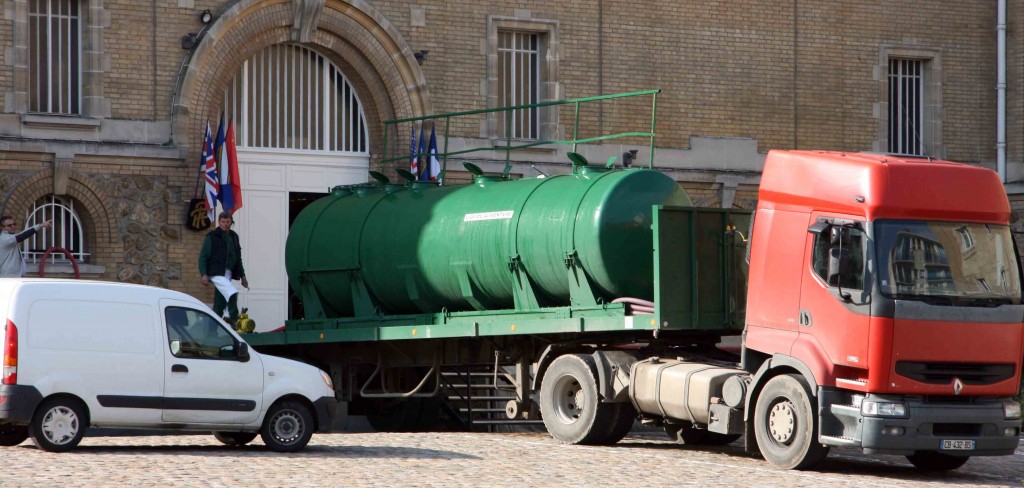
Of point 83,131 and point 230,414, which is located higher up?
point 83,131

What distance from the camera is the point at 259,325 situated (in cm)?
2448

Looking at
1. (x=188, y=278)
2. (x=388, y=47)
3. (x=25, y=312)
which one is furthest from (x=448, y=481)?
(x=388, y=47)

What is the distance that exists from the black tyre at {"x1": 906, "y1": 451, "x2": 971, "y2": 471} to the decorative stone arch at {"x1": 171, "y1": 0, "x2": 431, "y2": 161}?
11944mm

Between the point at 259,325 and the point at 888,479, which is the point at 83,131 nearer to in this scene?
the point at 259,325

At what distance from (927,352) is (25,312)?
7.67 m

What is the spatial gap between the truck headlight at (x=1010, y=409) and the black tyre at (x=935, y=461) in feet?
2.97

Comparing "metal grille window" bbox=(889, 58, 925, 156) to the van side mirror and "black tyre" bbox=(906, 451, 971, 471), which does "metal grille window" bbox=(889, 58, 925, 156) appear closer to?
"black tyre" bbox=(906, 451, 971, 471)

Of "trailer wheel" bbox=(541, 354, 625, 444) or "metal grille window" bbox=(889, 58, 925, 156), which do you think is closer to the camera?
"trailer wheel" bbox=(541, 354, 625, 444)

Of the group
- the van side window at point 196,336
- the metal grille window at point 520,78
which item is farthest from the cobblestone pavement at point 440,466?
the metal grille window at point 520,78

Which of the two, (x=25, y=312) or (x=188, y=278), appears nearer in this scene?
(x=25, y=312)

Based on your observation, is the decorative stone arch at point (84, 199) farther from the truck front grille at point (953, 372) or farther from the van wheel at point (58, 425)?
the truck front grille at point (953, 372)

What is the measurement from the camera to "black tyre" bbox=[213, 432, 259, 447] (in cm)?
1570

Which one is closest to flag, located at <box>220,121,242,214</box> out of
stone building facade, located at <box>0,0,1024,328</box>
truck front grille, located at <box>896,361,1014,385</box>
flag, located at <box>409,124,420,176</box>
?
A: stone building facade, located at <box>0,0,1024,328</box>

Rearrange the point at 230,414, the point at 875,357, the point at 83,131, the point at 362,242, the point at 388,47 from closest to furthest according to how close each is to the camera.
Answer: the point at 875,357, the point at 230,414, the point at 362,242, the point at 83,131, the point at 388,47
